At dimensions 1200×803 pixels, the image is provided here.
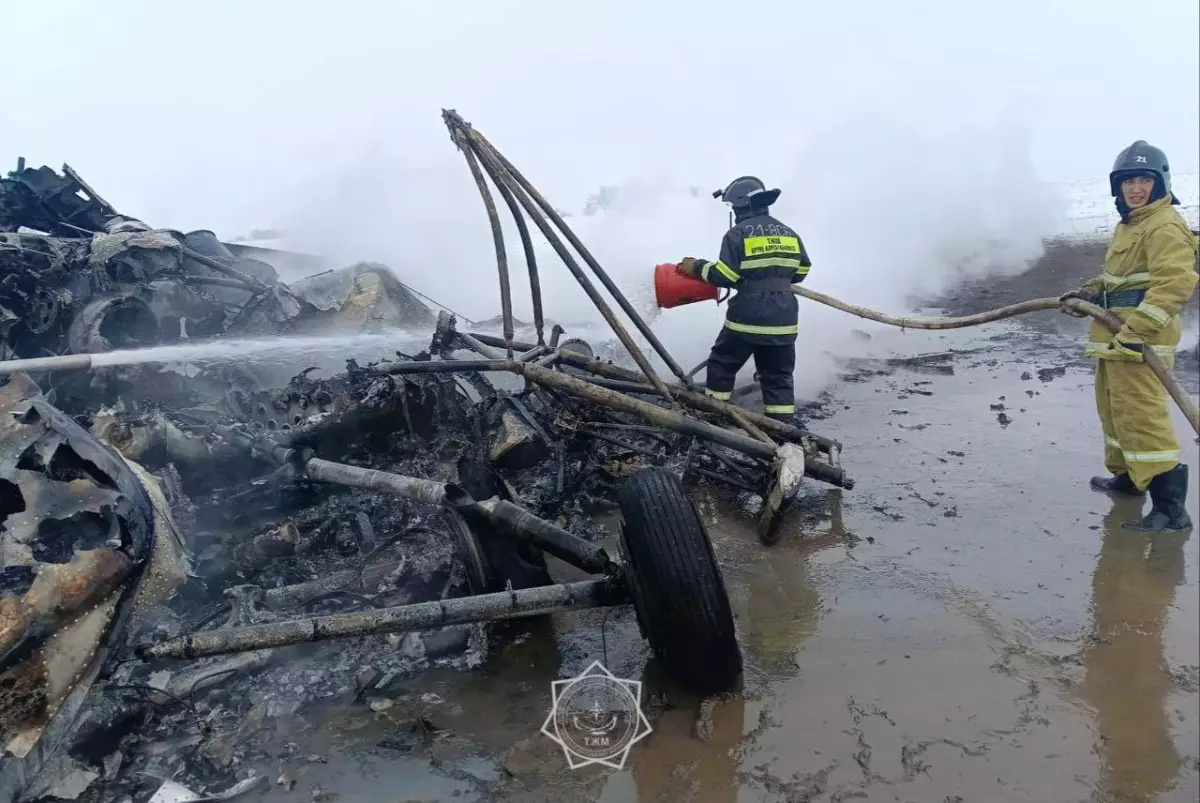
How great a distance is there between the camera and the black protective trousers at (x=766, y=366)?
488 centimetres

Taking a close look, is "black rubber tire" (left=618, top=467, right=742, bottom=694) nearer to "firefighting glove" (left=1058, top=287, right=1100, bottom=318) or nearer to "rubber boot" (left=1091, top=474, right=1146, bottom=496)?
"firefighting glove" (left=1058, top=287, right=1100, bottom=318)

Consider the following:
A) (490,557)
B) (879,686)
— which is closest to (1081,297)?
(879,686)

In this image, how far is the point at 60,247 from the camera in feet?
21.9

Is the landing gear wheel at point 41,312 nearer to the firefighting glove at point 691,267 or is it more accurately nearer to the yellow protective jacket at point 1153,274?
the firefighting glove at point 691,267

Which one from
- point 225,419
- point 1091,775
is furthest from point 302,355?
point 1091,775

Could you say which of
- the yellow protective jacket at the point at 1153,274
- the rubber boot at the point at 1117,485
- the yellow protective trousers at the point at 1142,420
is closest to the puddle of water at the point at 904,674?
the rubber boot at the point at 1117,485

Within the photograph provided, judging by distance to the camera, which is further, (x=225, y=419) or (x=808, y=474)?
(x=225, y=419)

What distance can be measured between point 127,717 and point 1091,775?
10.8 feet

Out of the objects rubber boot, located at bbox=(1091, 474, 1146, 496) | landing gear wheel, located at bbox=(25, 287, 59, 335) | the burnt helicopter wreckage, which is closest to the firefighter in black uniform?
the burnt helicopter wreckage

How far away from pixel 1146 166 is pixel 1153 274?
0.58 m

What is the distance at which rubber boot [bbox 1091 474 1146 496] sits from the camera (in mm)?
4238

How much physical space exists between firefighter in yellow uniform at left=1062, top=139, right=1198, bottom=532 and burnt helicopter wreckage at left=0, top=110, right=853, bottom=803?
154 centimetres

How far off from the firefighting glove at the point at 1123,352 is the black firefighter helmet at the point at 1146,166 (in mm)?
835

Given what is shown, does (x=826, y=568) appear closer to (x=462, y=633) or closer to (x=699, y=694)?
(x=699, y=694)
